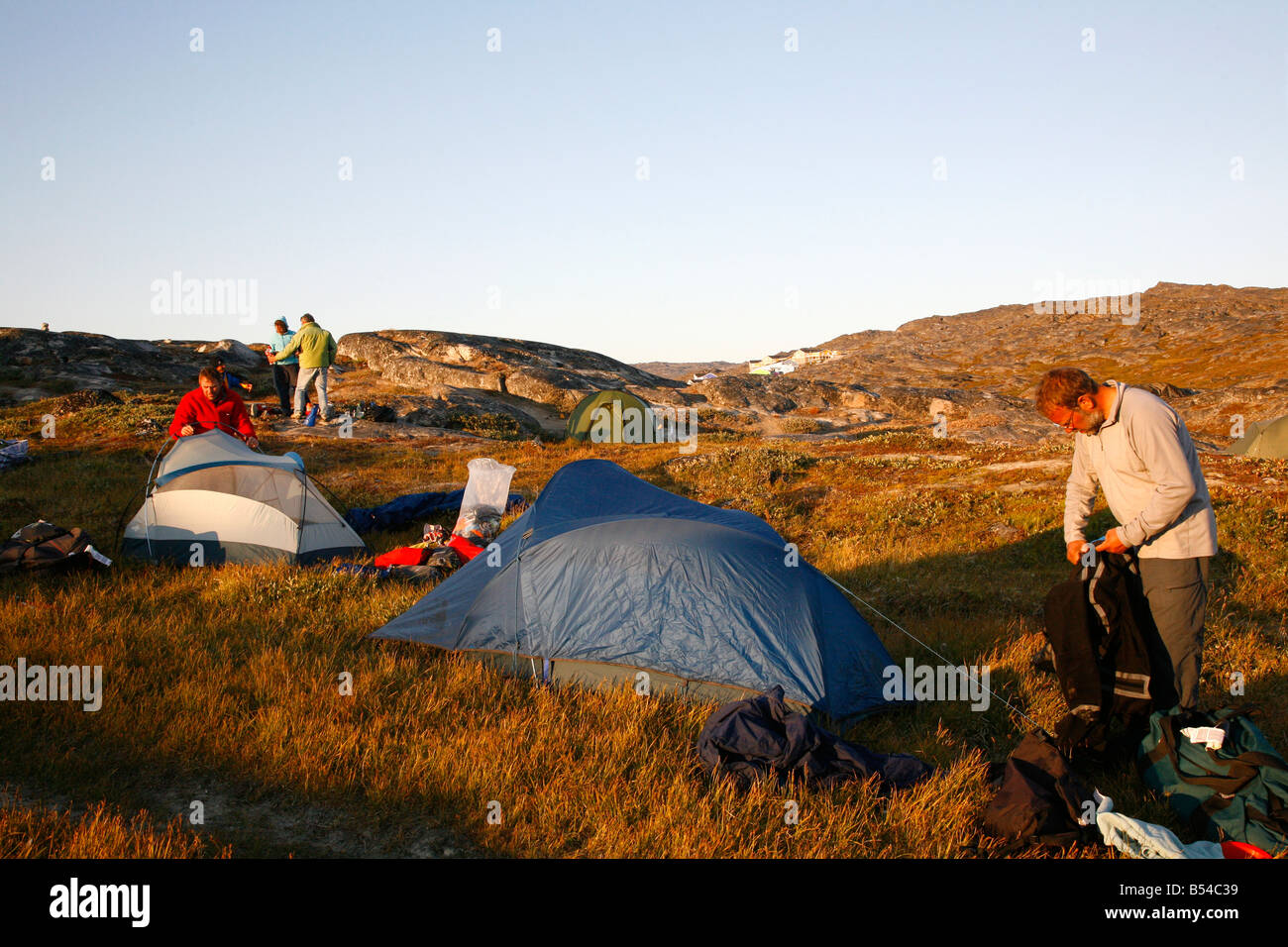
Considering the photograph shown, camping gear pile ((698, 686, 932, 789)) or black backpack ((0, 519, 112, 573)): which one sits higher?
black backpack ((0, 519, 112, 573))

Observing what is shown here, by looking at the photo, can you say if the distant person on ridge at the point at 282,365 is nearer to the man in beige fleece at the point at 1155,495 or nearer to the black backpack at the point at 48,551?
the black backpack at the point at 48,551

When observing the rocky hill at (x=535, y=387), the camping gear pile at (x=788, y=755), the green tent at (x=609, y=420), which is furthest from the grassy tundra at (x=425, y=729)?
the rocky hill at (x=535, y=387)

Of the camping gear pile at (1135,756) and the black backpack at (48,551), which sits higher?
the black backpack at (48,551)

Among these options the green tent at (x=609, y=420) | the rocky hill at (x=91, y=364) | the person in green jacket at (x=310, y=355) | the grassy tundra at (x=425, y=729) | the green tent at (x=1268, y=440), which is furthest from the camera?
the rocky hill at (x=91, y=364)

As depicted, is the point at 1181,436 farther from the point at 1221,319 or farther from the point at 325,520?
the point at 1221,319

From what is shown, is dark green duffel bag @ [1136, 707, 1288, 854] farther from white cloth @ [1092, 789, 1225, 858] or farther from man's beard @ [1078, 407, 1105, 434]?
man's beard @ [1078, 407, 1105, 434]

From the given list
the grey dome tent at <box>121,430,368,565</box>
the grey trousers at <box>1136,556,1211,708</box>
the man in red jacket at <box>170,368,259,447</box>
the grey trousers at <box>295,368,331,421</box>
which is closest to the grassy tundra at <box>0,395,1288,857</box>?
the grey dome tent at <box>121,430,368,565</box>

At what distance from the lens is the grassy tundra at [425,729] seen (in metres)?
4.21

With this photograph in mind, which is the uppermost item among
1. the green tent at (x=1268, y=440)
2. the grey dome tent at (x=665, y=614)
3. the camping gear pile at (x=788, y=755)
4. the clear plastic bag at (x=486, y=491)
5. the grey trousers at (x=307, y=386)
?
the grey trousers at (x=307, y=386)

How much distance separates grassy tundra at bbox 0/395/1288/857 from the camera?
13.8 feet

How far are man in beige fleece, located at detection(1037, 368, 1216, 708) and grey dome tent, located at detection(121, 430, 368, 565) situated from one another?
350 inches

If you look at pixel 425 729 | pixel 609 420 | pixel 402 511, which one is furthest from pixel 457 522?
pixel 609 420

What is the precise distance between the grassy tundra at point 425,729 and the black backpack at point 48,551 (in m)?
0.20
